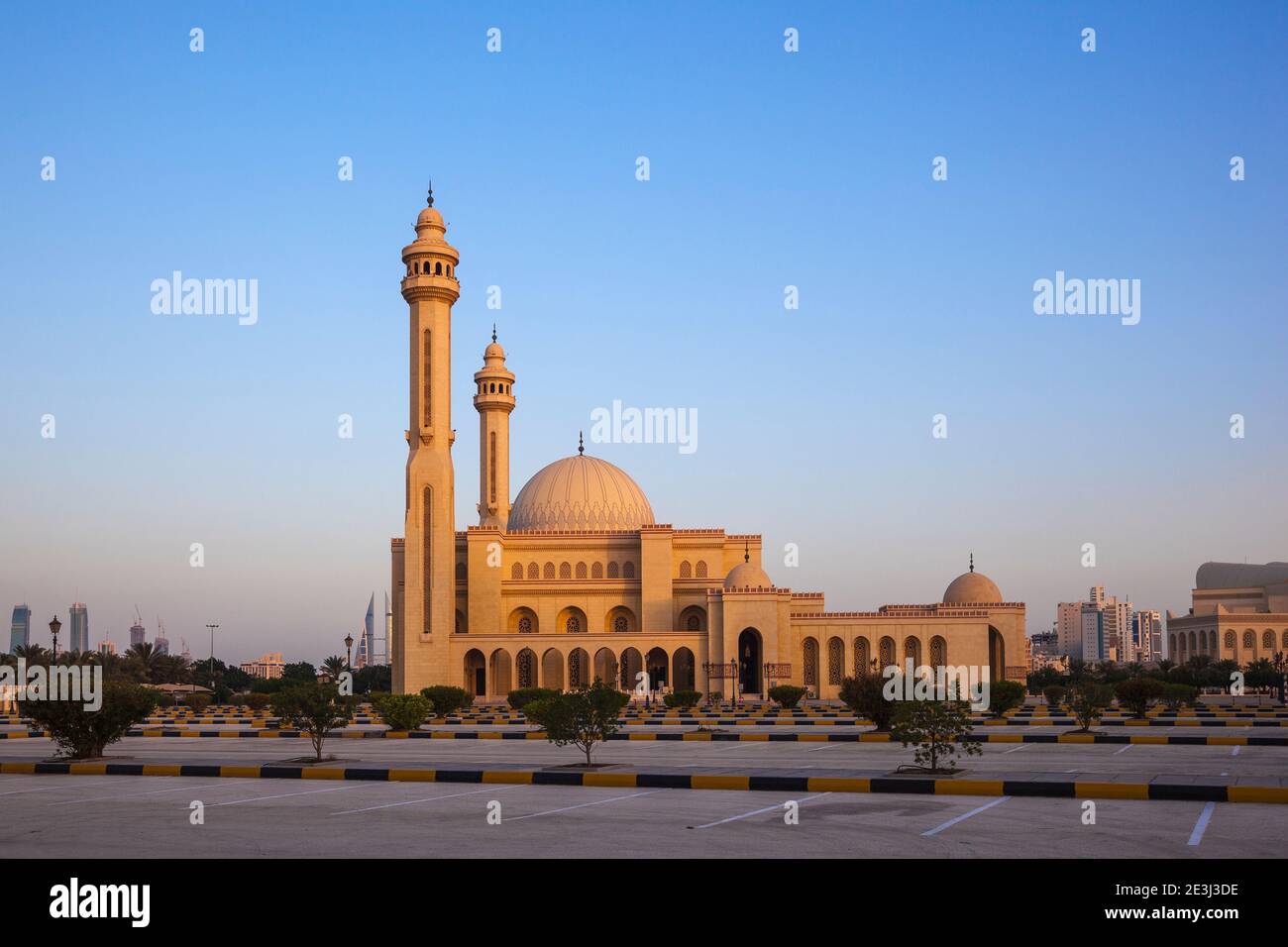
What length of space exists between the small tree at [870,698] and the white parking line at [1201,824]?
12848 mm

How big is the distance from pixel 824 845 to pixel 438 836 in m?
3.03

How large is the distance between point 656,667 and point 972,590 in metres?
14.3

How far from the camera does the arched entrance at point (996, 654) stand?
53781 millimetres

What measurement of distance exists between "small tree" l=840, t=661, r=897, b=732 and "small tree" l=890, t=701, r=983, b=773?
9.94 meters

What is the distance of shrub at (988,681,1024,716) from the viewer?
29.3 metres

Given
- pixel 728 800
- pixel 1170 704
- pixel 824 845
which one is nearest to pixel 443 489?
pixel 1170 704

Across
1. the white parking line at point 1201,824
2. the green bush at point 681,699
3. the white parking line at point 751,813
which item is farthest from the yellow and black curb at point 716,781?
the green bush at point 681,699

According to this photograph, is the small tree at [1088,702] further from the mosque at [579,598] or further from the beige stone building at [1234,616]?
the beige stone building at [1234,616]

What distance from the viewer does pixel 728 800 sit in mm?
12648

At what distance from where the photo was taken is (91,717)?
19.0 m

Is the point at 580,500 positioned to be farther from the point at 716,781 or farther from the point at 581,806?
the point at 581,806

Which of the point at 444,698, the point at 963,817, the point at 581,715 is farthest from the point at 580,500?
the point at 963,817
